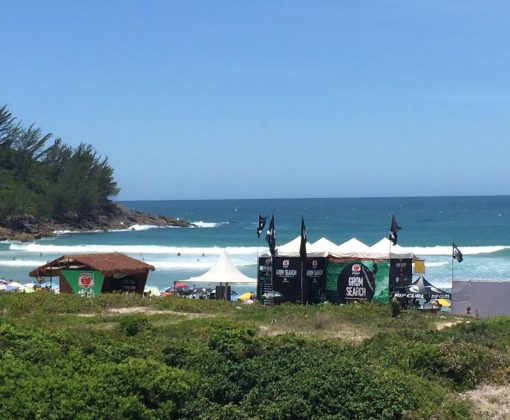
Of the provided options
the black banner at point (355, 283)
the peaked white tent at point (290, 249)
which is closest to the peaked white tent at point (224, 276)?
the peaked white tent at point (290, 249)

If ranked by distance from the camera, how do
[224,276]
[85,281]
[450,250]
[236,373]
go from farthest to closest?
[450,250], [224,276], [85,281], [236,373]

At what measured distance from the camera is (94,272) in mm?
23062

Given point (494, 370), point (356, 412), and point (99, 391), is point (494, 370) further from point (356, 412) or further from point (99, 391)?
point (99, 391)

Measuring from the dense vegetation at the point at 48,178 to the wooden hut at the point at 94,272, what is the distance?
61654 mm

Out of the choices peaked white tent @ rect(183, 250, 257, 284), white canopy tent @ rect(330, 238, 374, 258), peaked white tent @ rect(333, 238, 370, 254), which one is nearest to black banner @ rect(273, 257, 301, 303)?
white canopy tent @ rect(330, 238, 374, 258)

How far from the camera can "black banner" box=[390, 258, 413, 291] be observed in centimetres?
2397

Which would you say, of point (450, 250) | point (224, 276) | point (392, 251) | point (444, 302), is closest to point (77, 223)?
point (450, 250)

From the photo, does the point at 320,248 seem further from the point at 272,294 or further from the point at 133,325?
the point at 133,325

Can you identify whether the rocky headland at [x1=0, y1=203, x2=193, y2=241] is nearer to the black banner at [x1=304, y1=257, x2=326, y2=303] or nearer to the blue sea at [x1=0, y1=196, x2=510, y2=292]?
the blue sea at [x1=0, y1=196, x2=510, y2=292]

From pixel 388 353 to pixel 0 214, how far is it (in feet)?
250

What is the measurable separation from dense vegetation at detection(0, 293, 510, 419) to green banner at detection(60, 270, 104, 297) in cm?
925

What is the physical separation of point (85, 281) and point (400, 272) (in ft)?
32.2

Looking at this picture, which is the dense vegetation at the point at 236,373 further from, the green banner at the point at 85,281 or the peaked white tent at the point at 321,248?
the peaked white tent at the point at 321,248

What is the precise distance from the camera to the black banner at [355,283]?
78.1ft
